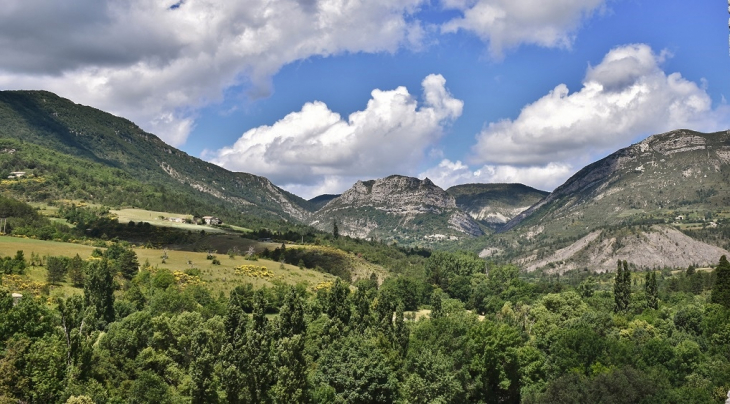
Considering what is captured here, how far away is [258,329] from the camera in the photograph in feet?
206

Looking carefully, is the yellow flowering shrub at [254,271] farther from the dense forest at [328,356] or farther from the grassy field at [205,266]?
the dense forest at [328,356]

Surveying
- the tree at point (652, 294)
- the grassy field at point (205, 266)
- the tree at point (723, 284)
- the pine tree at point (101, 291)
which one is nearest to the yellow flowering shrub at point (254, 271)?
the grassy field at point (205, 266)

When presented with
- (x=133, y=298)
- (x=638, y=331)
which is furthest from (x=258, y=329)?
Answer: (x=638, y=331)

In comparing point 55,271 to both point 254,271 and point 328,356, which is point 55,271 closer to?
point 254,271

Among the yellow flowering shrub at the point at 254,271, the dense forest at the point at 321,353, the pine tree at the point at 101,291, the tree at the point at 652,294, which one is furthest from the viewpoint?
the yellow flowering shrub at the point at 254,271

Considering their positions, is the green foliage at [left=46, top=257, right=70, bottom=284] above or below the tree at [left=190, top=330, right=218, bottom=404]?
above

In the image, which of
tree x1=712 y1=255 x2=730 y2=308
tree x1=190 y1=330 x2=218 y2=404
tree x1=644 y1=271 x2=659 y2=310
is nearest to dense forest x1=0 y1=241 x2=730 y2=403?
tree x1=190 y1=330 x2=218 y2=404

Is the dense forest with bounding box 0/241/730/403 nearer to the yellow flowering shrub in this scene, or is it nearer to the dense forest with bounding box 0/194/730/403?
the dense forest with bounding box 0/194/730/403

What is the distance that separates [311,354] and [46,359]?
105ft

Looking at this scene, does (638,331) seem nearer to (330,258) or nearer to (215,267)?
(215,267)

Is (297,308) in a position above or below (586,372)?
above

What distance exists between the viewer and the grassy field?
11906 cm

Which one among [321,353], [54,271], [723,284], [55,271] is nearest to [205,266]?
[55,271]

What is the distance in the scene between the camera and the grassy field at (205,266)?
11906 centimetres
